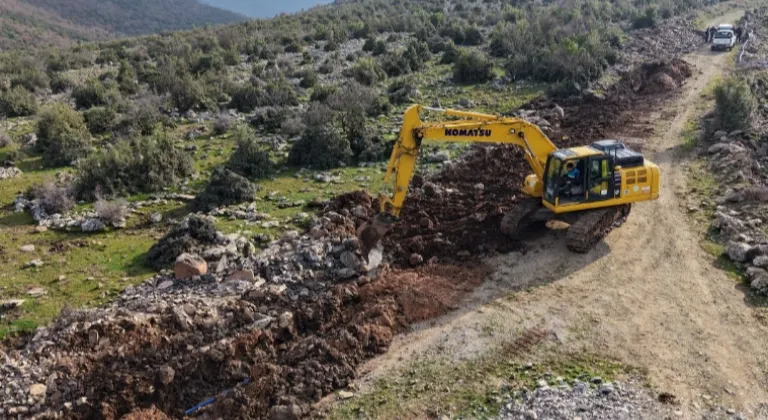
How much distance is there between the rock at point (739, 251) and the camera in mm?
14062

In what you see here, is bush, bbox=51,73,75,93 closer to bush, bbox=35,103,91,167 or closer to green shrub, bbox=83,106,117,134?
green shrub, bbox=83,106,117,134

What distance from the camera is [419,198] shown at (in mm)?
18078

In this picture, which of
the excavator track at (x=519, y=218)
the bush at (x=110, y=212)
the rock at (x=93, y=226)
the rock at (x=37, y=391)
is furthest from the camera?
the bush at (x=110, y=212)

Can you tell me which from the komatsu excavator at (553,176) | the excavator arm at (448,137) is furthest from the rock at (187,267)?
→ the excavator arm at (448,137)

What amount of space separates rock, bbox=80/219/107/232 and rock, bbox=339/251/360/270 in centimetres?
703

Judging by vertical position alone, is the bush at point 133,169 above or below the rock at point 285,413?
above

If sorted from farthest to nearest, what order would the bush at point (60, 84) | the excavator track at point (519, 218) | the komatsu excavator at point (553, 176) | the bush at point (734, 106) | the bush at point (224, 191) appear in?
the bush at point (60, 84) < the bush at point (734, 106) < the bush at point (224, 191) < the excavator track at point (519, 218) < the komatsu excavator at point (553, 176)

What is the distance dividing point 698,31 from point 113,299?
49046mm

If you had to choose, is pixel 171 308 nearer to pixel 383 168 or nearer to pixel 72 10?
pixel 383 168

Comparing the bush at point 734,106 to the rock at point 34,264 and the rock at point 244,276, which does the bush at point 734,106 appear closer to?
the rock at point 244,276

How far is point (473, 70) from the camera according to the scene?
3394 centimetres

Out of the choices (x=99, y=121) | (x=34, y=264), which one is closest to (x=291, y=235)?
(x=34, y=264)

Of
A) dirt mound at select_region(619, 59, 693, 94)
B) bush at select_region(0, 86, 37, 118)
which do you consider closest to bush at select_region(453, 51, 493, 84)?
dirt mound at select_region(619, 59, 693, 94)

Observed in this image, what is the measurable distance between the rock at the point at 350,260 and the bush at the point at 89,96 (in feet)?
67.7
